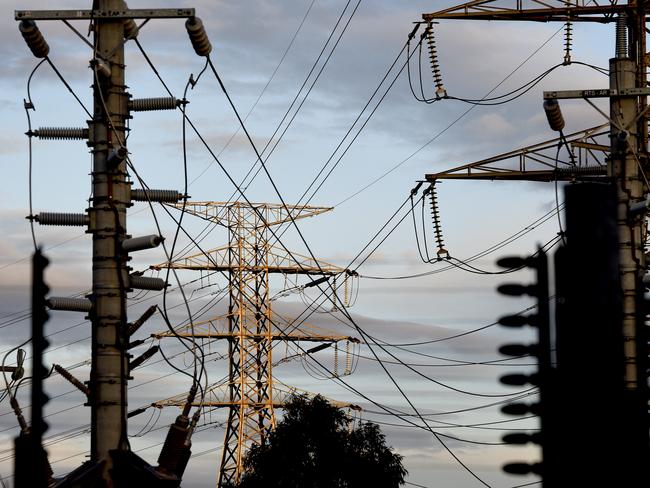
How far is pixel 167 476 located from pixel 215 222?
136 ft

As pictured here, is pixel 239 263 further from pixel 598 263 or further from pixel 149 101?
pixel 598 263

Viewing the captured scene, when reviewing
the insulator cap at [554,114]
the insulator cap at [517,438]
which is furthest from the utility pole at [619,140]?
the insulator cap at [517,438]

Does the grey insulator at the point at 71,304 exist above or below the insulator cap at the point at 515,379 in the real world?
above

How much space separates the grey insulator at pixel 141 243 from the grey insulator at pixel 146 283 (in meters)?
0.56

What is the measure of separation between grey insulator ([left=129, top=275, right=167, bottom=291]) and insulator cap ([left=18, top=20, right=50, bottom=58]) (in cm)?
355

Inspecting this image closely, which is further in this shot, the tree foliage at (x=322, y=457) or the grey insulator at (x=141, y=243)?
the tree foliage at (x=322, y=457)

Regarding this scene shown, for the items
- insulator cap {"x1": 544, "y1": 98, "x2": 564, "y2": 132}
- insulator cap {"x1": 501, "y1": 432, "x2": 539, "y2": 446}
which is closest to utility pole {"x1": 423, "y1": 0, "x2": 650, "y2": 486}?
insulator cap {"x1": 544, "y1": 98, "x2": 564, "y2": 132}

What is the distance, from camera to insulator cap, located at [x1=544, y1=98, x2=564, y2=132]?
115 feet

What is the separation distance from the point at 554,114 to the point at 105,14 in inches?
613

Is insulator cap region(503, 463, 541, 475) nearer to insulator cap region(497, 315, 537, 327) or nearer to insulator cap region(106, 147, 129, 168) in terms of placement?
insulator cap region(497, 315, 537, 327)

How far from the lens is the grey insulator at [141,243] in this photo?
21.1 m

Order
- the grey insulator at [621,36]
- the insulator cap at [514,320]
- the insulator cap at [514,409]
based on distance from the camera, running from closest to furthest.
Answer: the insulator cap at [514,320] → the insulator cap at [514,409] → the grey insulator at [621,36]

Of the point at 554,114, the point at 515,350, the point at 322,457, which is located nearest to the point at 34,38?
the point at 515,350

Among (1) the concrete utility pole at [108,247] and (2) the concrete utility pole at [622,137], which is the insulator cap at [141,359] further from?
(2) the concrete utility pole at [622,137]
